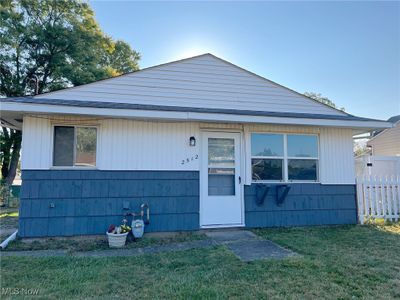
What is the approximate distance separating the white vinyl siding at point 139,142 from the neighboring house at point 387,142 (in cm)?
1070

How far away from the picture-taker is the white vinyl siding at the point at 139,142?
208 inches

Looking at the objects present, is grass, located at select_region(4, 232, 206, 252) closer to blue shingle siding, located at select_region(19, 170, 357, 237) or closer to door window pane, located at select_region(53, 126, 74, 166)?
blue shingle siding, located at select_region(19, 170, 357, 237)

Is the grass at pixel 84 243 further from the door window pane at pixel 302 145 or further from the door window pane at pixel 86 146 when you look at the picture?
the door window pane at pixel 302 145

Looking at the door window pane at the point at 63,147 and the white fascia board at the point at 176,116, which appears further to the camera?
the door window pane at the point at 63,147

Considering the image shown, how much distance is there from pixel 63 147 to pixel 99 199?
132cm

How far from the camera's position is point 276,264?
385cm

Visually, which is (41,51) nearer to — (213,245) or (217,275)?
(213,245)

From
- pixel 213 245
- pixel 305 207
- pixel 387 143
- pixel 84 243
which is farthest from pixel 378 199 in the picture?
pixel 387 143

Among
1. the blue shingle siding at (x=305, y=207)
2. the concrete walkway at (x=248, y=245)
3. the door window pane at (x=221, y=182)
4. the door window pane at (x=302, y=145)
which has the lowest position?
the concrete walkway at (x=248, y=245)

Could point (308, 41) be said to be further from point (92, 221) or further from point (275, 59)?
point (92, 221)

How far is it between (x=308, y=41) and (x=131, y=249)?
8955mm

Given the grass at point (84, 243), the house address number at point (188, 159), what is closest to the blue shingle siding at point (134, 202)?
the grass at point (84, 243)

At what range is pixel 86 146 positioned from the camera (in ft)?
18.3

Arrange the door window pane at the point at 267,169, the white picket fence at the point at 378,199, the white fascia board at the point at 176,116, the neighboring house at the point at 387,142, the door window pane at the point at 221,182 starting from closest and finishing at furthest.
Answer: the white fascia board at the point at 176,116
the door window pane at the point at 221,182
the door window pane at the point at 267,169
the white picket fence at the point at 378,199
the neighboring house at the point at 387,142
